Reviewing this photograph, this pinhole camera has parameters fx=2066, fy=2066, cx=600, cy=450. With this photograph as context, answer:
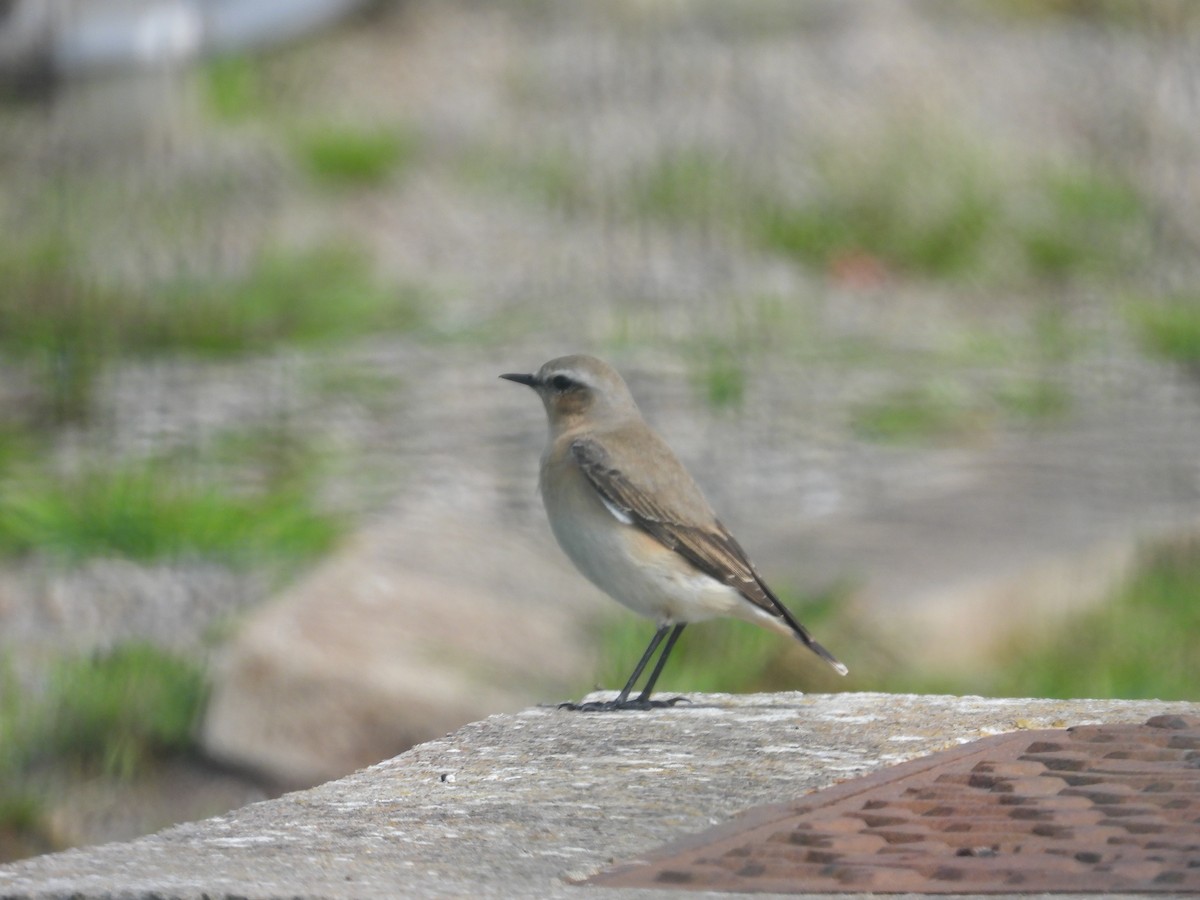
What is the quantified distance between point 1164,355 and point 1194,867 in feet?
24.4

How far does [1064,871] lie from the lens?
9.58 ft

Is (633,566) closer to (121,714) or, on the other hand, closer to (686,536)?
(686,536)

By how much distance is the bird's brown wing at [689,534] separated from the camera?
15.9 ft

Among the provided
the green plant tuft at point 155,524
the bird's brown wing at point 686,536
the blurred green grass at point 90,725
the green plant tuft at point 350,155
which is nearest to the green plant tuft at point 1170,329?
the green plant tuft at point 350,155

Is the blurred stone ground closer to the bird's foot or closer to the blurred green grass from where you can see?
the blurred green grass

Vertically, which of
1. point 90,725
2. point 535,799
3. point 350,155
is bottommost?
point 90,725

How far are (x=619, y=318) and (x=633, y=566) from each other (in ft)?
17.1

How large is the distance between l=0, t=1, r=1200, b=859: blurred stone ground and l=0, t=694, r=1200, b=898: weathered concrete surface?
5.34 feet

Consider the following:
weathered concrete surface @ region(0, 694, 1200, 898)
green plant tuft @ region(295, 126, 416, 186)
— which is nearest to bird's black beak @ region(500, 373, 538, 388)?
weathered concrete surface @ region(0, 694, 1200, 898)

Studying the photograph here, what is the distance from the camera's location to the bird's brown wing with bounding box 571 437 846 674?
4.84 m

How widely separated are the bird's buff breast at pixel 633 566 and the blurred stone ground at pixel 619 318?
0.94 m

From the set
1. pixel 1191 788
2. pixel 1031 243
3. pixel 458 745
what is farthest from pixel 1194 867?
pixel 1031 243

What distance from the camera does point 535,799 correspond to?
3.50 metres

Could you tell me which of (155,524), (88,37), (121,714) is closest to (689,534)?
(121,714)
